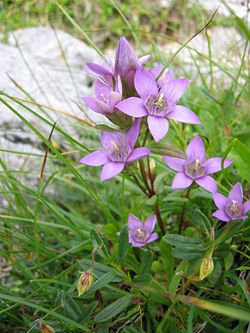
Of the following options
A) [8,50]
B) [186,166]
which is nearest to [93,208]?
[186,166]

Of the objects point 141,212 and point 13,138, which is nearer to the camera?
point 141,212

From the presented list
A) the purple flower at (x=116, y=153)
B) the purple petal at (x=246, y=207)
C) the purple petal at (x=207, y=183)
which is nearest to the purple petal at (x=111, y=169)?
the purple flower at (x=116, y=153)

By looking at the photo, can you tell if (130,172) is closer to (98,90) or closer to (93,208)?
(98,90)

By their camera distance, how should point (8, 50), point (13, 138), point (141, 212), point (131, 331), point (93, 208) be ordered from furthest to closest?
point (8, 50), point (13, 138), point (93, 208), point (141, 212), point (131, 331)

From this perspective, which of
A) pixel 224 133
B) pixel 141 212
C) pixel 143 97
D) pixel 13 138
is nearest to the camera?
pixel 143 97

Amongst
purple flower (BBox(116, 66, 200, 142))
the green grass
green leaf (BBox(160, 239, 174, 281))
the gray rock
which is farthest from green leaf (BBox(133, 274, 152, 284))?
the gray rock

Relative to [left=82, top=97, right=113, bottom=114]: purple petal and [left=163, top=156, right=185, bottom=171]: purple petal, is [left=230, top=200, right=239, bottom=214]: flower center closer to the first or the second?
[left=163, top=156, right=185, bottom=171]: purple petal

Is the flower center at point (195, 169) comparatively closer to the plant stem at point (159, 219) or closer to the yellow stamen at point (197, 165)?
the yellow stamen at point (197, 165)

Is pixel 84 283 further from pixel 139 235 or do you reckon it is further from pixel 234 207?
pixel 234 207
